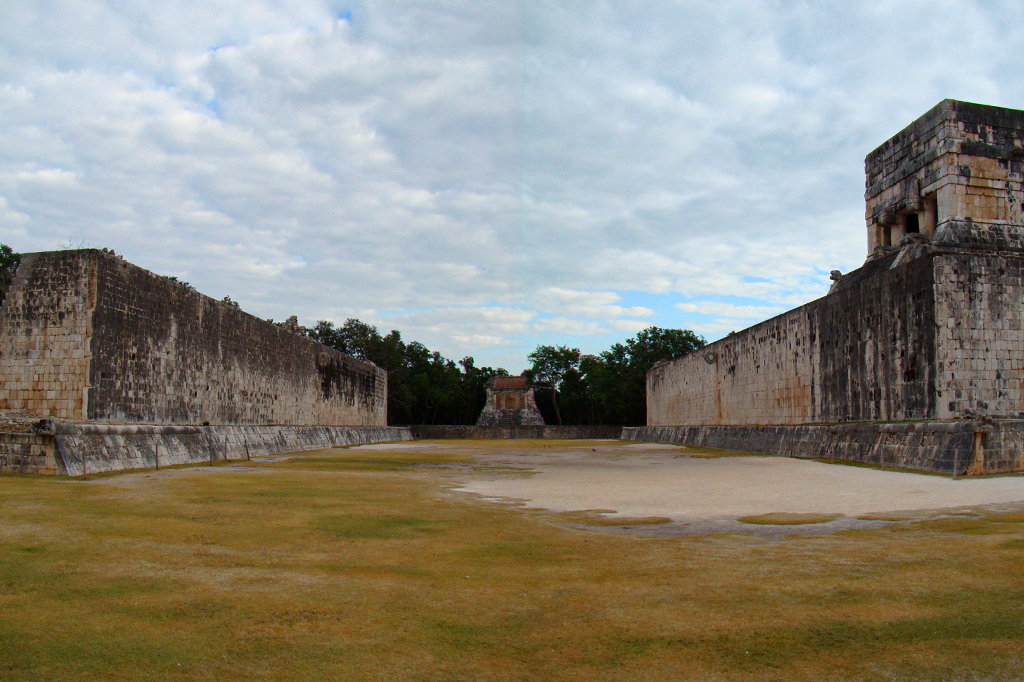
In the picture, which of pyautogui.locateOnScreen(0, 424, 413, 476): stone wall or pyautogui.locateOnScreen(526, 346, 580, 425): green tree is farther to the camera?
pyautogui.locateOnScreen(526, 346, 580, 425): green tree

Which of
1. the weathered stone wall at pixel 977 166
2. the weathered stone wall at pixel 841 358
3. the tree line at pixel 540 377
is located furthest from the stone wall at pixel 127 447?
the tree line at pixel 540 377

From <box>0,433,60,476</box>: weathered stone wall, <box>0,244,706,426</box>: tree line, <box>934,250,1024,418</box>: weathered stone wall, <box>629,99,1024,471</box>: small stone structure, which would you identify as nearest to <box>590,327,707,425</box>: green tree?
<box>0,244,706,426</box>: tree line

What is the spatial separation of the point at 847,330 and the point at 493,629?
1364cm

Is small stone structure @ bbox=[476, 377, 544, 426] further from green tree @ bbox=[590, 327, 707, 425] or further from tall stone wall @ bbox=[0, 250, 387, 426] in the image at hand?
tall stone wall @ bbox=[0, 250, 387, 426]

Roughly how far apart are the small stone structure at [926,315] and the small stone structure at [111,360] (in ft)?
36.5

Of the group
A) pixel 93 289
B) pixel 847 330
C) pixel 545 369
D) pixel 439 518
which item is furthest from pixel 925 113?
pixel 545 369

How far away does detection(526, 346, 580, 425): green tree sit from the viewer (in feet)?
188

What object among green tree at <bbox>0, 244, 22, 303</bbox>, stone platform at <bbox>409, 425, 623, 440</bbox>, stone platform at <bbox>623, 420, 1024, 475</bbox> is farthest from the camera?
stone platform at <bbox>409, 425, 623, 440</bbox>

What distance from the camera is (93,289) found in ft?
36.8

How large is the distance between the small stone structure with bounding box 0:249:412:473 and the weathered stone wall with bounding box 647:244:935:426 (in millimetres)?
11981

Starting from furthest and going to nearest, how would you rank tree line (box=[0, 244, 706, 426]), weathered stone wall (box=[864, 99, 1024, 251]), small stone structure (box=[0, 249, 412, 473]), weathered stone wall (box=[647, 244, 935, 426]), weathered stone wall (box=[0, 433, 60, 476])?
tree line (box=[0, 244, 706, 426]), weathered stone wall (box=[864, 99, 1024, 251]), weathered stone wall (box=[647, 244, 935, 426]), small stone structure (box=[0, 249, 412, 473]), weathered stone wall (box=[0, 433, 60, 476])

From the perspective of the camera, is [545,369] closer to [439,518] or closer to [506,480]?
[506,480]

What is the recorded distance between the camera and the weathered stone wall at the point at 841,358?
11.6m

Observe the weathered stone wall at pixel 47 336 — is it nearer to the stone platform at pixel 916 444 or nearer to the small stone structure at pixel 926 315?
the stone platform at pixel 916 444
